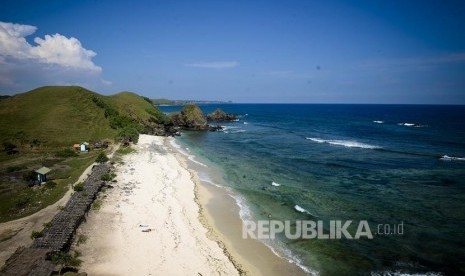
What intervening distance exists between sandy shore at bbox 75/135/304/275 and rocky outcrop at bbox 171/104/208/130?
222 feet

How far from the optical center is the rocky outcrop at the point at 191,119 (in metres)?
104

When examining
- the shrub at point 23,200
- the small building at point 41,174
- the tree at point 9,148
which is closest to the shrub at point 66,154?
the tree at point 9,148

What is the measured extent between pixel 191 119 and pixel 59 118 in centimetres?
4457

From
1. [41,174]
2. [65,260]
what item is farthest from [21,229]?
[41,174]

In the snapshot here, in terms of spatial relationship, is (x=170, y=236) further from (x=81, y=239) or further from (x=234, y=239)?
(x=81, y=239)

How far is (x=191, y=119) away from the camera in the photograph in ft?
347

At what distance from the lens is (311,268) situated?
19.5 meters

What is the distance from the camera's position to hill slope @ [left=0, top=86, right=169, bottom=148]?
61.8 metres

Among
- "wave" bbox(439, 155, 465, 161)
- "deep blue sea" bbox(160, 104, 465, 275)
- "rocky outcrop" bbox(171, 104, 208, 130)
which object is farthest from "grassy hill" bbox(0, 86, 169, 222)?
"wave" bbox(439, 155, 465, 161)

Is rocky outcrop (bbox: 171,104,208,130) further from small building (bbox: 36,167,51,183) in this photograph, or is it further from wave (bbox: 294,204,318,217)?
wave (bbox: 294,204,318,217)

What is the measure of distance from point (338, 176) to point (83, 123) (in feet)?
198

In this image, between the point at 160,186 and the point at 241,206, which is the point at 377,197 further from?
the point at 160,186

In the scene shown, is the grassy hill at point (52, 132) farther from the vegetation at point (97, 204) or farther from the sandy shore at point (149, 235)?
the sandy shore at point (149, 235)

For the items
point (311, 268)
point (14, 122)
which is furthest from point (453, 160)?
point (14, 122)
